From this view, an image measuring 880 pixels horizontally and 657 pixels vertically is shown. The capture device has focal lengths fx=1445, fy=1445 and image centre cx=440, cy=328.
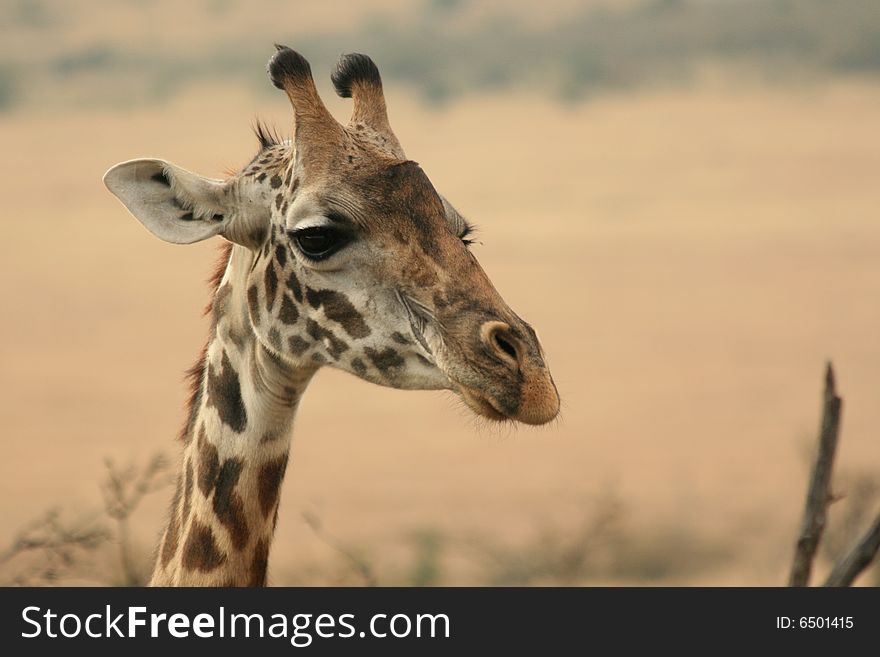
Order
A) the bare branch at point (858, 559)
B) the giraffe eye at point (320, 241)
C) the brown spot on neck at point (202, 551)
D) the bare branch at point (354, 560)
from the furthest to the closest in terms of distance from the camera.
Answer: the bare branch at point (354, 560) < the bare branch at point (858, 559) < the brown spot on neck at point (202, 551) < the giraffe eye at point (320, 241)

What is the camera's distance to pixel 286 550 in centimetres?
1995


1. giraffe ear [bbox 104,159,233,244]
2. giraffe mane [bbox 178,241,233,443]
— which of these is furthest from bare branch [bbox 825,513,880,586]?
giraffe ear [bbox 104,159,233,244]

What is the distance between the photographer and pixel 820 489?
7.26 meters

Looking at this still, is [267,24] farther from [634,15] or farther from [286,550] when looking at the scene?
[286,550]

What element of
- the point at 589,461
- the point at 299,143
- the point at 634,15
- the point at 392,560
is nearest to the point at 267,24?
the point at 634,15

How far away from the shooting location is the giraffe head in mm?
6199

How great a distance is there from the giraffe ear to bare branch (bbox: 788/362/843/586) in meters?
3.13

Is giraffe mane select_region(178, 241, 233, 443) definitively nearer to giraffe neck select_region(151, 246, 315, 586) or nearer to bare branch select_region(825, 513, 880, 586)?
giraffe neck select_region(151, 246, 315, 586)

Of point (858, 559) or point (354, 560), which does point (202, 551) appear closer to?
point (354, 560)

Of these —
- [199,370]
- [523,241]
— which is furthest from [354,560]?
[523,241]

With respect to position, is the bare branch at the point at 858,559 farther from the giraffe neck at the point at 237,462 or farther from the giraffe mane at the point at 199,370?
the giraffe mane at the point at 199,370

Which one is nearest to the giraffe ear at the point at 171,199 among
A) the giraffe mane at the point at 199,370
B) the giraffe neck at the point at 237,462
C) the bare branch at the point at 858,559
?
the giraffe neck at the point at 237,462

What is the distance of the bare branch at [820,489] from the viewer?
7.25 m

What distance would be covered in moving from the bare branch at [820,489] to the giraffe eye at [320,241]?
2.54 m
